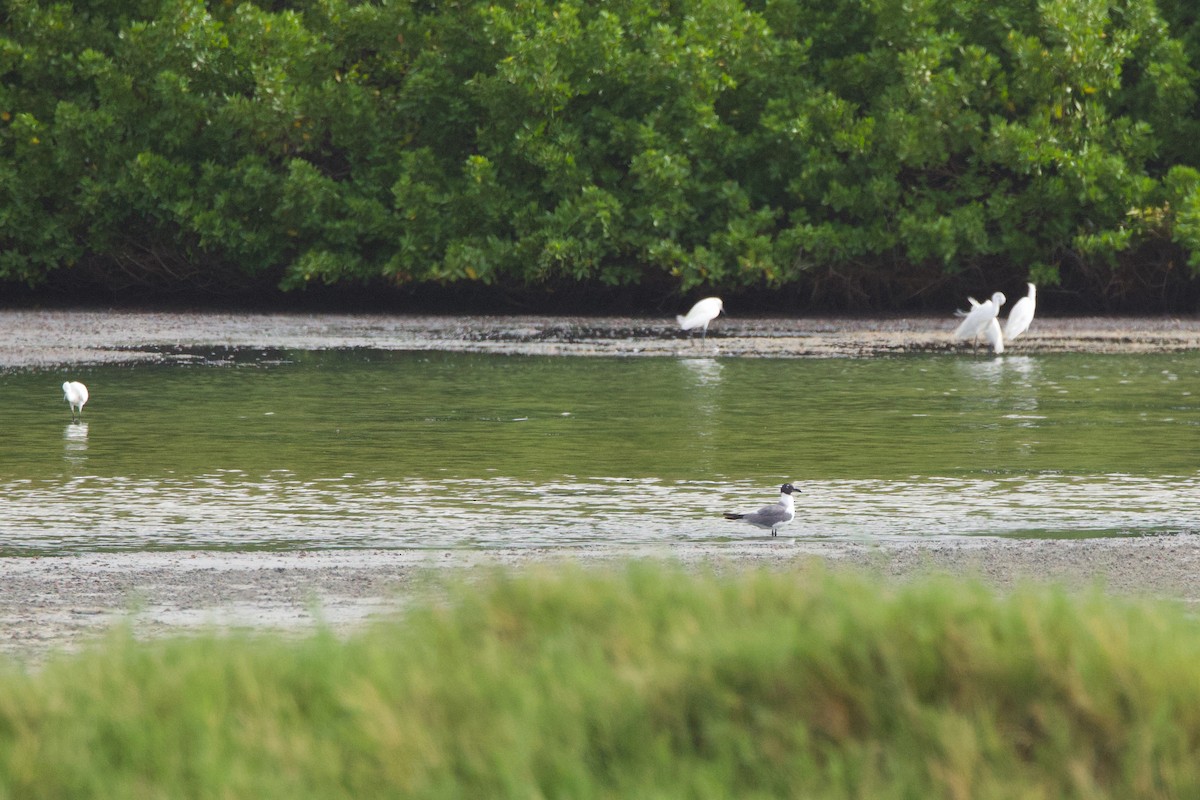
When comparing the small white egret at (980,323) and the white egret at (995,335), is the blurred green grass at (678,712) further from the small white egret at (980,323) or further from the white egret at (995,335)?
the small white egret at (980,323)

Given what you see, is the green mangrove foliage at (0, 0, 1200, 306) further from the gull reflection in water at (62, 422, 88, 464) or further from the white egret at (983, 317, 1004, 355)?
the gull reflection in water at (62, 422, 88, 464)

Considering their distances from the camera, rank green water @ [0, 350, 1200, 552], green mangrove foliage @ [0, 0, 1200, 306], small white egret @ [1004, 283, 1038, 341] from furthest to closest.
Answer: green mangrove foliage @ [0, 0, 1200, 306]
small white egret @ [1004, 283, 1038, 341]
green water @ [0, 350, 1200, 552]

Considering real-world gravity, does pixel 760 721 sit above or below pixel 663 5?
below

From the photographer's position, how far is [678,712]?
5043 millimetres

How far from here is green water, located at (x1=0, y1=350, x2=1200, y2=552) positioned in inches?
440

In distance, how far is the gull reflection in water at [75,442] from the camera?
14391 millimetres

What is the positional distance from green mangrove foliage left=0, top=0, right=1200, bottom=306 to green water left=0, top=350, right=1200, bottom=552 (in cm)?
1306

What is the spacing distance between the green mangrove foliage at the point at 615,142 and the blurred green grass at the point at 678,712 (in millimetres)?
29762

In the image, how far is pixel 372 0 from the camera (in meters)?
41.8

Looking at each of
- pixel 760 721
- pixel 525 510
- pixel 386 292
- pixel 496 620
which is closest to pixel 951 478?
pixel 525 510

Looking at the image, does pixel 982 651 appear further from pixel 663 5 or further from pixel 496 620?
pixel 663 5

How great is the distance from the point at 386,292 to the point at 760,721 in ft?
122

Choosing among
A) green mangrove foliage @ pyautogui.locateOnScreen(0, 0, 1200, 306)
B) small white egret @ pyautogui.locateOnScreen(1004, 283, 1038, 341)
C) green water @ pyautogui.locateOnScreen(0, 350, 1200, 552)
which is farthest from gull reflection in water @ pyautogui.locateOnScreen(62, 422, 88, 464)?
green mangrove foliage @ pyautogui.locateOnScreen(0, 0, 1200, 306)

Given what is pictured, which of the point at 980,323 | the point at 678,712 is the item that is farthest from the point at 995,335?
the point at 678,712
